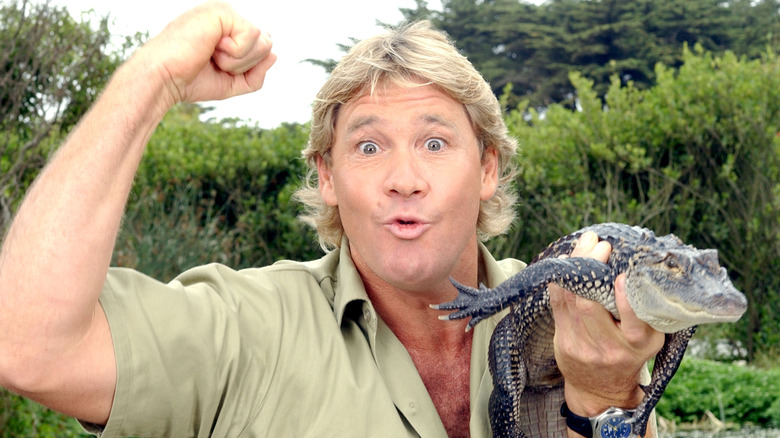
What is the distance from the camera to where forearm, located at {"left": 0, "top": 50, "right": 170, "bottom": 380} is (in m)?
1.85

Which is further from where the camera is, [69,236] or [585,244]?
[585,244]

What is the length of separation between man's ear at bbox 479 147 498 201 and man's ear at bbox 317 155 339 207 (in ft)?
1.62

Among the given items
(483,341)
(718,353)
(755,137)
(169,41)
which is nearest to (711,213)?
(755,137)

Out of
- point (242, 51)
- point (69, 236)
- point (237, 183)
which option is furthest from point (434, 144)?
point (237, 183)

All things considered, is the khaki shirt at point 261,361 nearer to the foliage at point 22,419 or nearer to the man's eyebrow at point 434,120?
the man's eyebrow at point 434,120

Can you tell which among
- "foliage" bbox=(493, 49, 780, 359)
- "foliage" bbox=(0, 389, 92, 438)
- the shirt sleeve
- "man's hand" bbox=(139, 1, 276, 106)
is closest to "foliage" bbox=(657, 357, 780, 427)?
"foliage" bbox=(493, 49, 780, 359)

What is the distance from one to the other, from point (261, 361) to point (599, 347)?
883 millimetres

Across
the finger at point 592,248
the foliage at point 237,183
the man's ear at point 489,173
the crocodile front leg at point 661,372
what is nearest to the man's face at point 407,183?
the man's ear at point 489,173

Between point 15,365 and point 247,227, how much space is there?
7.38 metres

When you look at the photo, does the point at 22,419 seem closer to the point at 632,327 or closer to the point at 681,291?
the point at 632,327

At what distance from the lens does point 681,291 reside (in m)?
2.06

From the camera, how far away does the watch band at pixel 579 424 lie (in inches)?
93.9

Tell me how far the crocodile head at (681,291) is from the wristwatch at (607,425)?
342 mm

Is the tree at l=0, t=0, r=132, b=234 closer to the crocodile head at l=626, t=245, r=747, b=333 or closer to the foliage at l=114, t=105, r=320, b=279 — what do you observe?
the foliage at l=114, t=105, r=320, b=279
